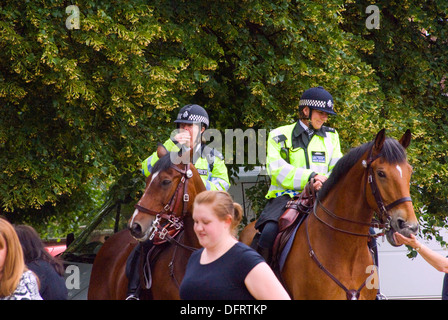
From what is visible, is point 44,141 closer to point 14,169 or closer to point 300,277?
point 14,169

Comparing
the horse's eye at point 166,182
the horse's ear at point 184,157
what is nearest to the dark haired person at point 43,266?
the horse's eye at point 166,182

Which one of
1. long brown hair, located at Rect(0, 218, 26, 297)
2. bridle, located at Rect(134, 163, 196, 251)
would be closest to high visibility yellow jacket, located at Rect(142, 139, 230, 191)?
bridle, located at Rect(134, 163, 196, 251)

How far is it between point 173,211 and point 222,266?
231cm

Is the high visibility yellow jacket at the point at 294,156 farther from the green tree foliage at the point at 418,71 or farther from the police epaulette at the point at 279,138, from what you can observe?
the green tree foliage at the point at 418,71

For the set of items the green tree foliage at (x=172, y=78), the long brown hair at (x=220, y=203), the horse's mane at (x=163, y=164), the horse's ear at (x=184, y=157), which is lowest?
the long brown hair at (x=220, y=203)

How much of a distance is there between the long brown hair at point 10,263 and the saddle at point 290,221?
278 centimetres

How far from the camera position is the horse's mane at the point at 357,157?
5457 millimetres

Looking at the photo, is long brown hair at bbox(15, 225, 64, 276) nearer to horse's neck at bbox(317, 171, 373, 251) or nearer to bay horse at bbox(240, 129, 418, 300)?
bay horse at bbox(240, 129, 418, 300)

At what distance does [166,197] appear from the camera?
6020 mm

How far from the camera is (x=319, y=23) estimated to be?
395 inches

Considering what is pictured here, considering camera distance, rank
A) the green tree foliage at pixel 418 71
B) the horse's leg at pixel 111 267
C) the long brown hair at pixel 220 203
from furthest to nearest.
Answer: the green tree foliage at pixel 418 71 < the horse's leg at pixel 111 267 < the long brown hair at pixel 220 203

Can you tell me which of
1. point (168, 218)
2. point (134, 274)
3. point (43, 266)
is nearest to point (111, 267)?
point (134, 274)

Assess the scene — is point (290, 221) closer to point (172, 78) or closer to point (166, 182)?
point (166, 182)

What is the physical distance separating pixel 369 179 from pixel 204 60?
14.0 ft
